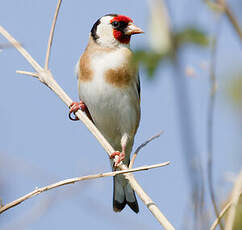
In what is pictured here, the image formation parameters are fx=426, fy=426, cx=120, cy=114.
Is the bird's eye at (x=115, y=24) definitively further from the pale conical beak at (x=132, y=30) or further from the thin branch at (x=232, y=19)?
the thin branch at (x=232, y=19)

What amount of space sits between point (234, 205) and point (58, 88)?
177cm

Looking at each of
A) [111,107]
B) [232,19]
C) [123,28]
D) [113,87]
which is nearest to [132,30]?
[123,28]

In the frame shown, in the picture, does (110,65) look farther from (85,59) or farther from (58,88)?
(58,88)

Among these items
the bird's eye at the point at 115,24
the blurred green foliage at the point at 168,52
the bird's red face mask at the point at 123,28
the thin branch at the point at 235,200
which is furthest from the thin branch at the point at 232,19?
the bird's eye at the point at 115,24

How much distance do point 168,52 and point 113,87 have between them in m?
3.03

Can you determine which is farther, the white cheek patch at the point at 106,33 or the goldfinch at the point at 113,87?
the white cheek patch at the point at 106,33

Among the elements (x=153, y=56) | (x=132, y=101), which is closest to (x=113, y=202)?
(x=132, y=101)

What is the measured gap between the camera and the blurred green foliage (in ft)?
2.61

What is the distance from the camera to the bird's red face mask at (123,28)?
4148 mm

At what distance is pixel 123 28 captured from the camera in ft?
13.9

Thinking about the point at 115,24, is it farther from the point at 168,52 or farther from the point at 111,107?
the point at 168,52

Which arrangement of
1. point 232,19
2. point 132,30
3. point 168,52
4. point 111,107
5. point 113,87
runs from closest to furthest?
point 168,52
point 232,19
point 113,87
point 111,107
point 132,30

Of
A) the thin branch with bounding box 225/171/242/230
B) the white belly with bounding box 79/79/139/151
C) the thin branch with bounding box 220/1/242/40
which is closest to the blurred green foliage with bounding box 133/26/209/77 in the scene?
the thin branch with bounding box 220/1/242/40

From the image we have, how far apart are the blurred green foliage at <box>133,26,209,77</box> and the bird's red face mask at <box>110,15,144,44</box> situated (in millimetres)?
3226
